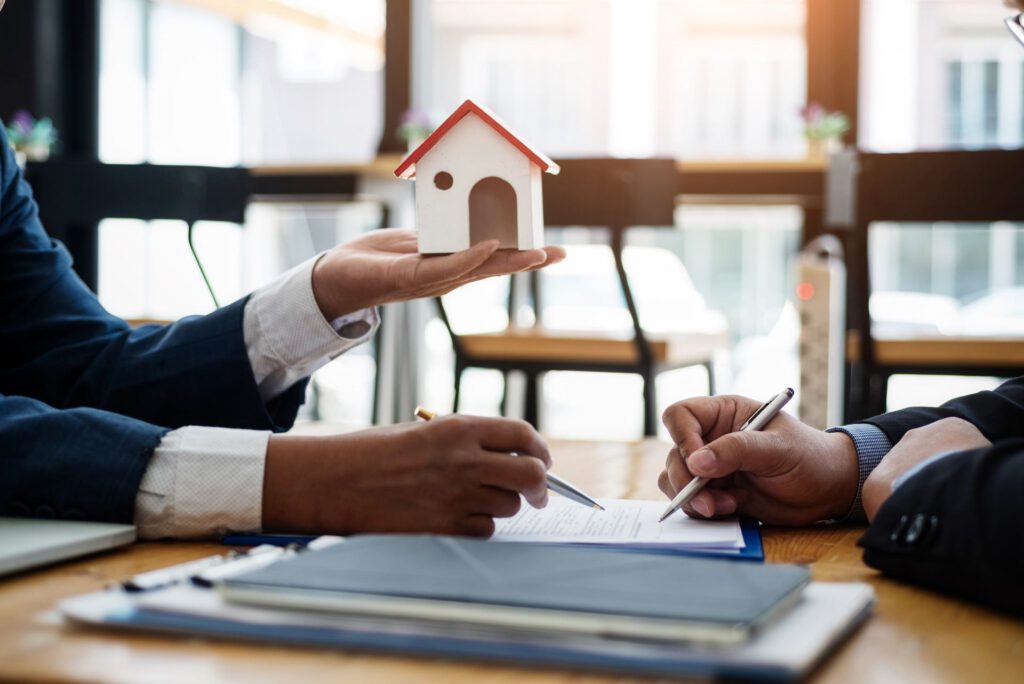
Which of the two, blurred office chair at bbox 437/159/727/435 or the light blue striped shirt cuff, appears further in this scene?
blurred office chair at bbox 437/159/727/435

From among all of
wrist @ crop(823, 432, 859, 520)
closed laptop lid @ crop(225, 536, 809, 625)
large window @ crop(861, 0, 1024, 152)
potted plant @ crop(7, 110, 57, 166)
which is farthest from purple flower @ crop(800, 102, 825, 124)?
closed laptop lid @ crop(225, 536, 809, 625)

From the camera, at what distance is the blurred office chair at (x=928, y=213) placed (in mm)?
2824

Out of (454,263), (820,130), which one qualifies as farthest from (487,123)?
(820,130)

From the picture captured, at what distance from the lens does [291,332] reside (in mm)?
1037

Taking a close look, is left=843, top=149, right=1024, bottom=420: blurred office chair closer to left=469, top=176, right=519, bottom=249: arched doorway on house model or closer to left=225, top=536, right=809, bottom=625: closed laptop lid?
left=469, top=176, right=519, bottom=249: arched doorway on house model

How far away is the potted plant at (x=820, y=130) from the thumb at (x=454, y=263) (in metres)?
3.55

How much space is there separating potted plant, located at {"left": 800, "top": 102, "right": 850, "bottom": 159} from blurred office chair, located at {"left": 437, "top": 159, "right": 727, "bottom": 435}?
51.3 inches

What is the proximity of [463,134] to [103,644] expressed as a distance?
685mm

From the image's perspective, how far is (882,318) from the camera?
4.88 m

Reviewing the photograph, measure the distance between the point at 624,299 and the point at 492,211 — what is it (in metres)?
2.20

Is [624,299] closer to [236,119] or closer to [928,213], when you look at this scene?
[928,213]

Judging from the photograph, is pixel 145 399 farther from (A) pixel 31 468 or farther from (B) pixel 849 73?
(B) pixel 849 73

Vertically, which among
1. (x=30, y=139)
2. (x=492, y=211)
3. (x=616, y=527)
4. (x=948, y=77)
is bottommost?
(x=616, y=527)

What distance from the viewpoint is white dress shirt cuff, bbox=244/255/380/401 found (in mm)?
1032
